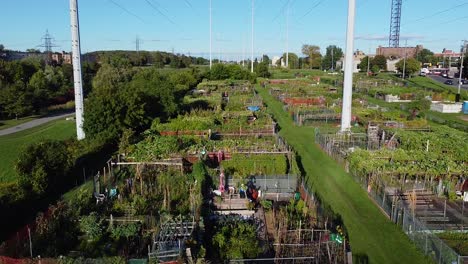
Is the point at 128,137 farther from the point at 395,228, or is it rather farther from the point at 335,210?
the point at 395,228

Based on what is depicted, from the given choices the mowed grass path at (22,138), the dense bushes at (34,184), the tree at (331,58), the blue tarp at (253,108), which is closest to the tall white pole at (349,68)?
the blue tarp at (253,108)

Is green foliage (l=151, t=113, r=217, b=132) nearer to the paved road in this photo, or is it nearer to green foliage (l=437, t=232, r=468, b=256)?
the paved road

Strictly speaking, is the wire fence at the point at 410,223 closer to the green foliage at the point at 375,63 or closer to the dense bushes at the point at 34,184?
the dense bushes at the point at 34,184

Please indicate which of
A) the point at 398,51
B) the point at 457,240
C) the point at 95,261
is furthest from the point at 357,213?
the point at 398,51

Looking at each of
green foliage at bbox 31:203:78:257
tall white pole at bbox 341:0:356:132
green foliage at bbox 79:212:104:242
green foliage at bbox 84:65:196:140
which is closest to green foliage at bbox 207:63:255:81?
green foliage at bbox 84:65:196:140

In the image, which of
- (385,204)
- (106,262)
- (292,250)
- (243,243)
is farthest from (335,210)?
(106,262)

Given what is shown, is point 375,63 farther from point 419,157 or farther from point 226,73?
point 419,157

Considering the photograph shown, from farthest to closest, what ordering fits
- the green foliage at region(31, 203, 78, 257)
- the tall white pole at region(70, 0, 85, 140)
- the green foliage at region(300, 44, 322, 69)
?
the green foliage at region(300, 44, 322, 69) → the tall white pole at region(70, 0, 85, 140) → the green foliage at region(31, 203, 78, 257)

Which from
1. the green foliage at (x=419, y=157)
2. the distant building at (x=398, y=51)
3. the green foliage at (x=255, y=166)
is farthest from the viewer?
the distant building at (x=398, y=51)

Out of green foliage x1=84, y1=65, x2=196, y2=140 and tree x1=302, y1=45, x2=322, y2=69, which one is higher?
tree x1=302, y1=45, x2=322, y2=69
